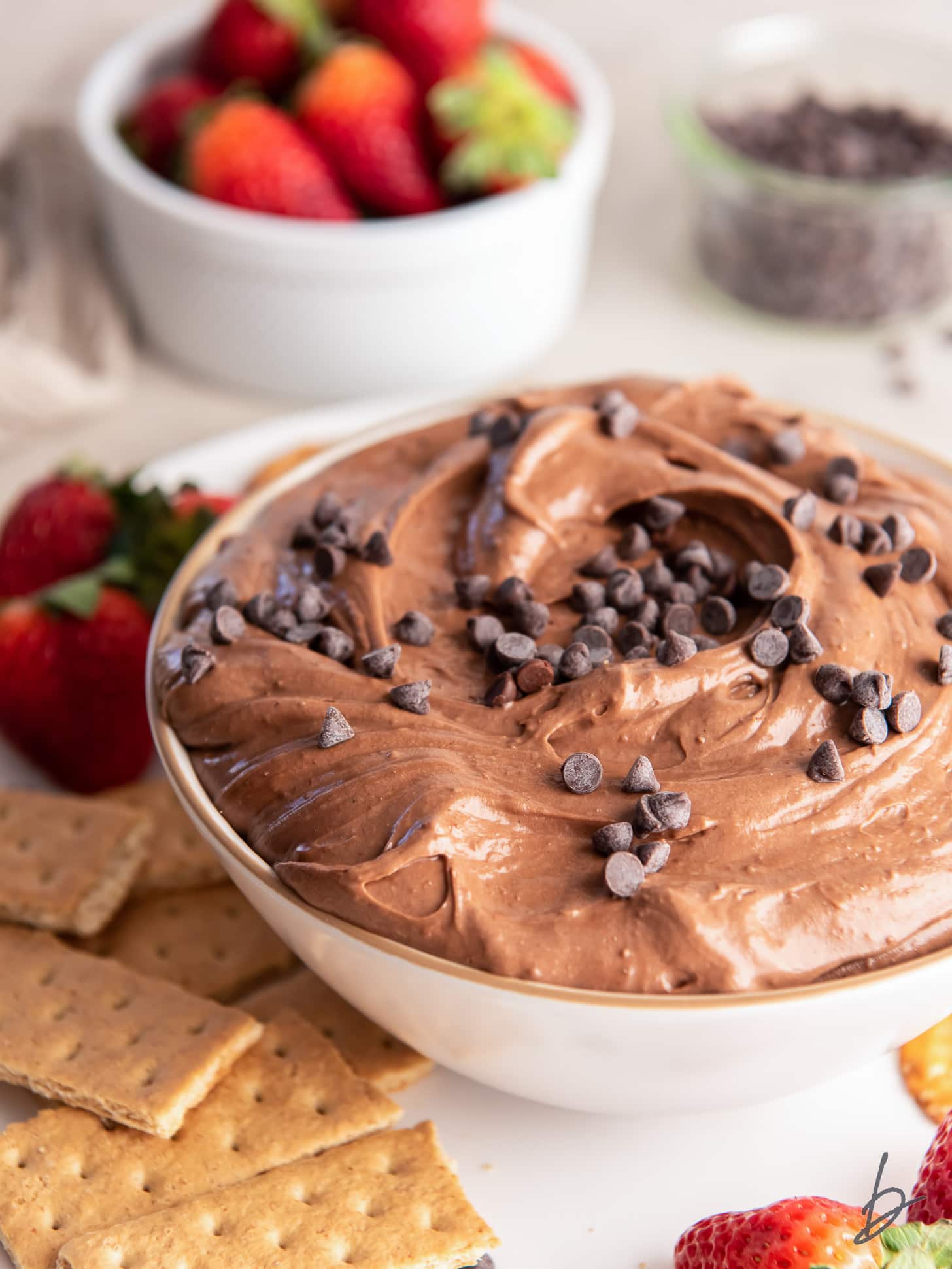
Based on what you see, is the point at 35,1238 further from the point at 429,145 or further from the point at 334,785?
the point at 429,145

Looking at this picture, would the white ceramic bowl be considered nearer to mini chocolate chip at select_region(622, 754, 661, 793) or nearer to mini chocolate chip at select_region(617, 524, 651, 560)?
mini chocolate chip at select_region(622, 754, 661, 793)

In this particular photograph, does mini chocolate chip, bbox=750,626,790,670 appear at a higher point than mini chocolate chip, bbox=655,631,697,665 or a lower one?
higher

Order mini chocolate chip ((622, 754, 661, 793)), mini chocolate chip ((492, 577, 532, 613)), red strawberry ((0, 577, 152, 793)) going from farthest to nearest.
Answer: red strawberry ((0, 577, 152, 793)), mini chocolate chip ((492, 577, 532, 613)), mini chocolate chip ((622, 754, 661, 793))

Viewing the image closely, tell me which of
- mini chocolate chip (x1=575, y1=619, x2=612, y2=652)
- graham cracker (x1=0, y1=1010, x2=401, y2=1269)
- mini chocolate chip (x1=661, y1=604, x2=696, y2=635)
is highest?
mini chocolate chip (x1=661, y1=604, x2=696, y2=635)

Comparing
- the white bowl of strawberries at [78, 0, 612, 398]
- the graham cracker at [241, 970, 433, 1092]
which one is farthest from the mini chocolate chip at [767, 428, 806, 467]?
the white bowl of strawberries at [78, 0, 612, 398]

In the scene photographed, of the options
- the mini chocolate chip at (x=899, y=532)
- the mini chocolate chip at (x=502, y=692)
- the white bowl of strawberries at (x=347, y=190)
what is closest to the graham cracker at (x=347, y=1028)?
the mini chocolate chip at (x=502, y=692)

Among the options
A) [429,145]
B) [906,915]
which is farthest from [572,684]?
[429,145]

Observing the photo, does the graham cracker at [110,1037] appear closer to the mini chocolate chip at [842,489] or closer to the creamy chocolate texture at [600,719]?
the creamy chocolate texture at [600,719]
